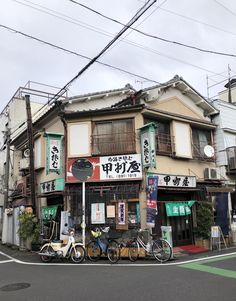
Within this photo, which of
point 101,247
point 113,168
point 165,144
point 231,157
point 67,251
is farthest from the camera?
point 231,157

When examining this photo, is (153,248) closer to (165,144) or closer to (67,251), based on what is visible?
(67,251)

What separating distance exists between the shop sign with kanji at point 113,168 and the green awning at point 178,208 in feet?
7.15

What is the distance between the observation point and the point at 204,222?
17062mm

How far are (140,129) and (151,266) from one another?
21.7 ft

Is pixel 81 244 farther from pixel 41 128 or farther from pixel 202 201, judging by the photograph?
pixel 41 128

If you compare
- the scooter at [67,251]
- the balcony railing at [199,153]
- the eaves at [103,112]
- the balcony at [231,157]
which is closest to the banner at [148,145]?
the eaves at [103,112]

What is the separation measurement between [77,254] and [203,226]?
6.81 meters

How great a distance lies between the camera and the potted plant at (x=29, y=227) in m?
17.7

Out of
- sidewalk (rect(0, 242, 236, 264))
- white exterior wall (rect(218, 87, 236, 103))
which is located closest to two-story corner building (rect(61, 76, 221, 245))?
sidewalk (rect(0, 242, 236, 264))

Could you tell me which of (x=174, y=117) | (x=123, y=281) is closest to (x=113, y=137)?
(x=174, y=117)

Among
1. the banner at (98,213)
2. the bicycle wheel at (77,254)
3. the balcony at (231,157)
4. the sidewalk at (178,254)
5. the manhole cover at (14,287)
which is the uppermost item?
the balcony at (231,157)

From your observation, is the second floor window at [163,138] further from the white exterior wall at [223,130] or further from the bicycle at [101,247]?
the bicycle at [101,247]

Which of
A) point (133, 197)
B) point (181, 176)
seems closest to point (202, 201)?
point (181, 176)

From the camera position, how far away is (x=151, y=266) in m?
12.2
